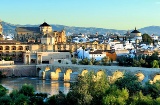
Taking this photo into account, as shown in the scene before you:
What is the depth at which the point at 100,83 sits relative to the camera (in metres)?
15.8

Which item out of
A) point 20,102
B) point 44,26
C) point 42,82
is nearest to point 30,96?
point 20,102

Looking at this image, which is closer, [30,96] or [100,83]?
[100,83]

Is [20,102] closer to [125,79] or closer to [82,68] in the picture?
[125,79]

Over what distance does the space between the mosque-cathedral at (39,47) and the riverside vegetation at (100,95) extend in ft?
64.2

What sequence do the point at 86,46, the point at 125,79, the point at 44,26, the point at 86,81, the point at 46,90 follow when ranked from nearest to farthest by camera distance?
the point at 86,81
the point at 125,79
the point at 46,90
the point at 86,46
the point at 44,26

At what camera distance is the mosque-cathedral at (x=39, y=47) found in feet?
122

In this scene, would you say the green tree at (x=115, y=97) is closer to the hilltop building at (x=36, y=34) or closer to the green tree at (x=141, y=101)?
the green tree at (x=141, y=101)

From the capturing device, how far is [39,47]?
134 ft

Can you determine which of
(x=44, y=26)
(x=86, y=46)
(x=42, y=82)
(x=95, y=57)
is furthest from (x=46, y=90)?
(x=44, y=26)

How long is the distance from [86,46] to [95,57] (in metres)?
7.02

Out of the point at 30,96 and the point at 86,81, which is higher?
the point at 86,81

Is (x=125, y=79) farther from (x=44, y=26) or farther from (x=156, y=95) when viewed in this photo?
(x=44, y=26)

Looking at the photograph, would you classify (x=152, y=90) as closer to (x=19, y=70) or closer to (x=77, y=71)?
(x=77, y=71)

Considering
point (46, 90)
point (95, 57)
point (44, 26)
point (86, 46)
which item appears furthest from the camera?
point (44, 26)
